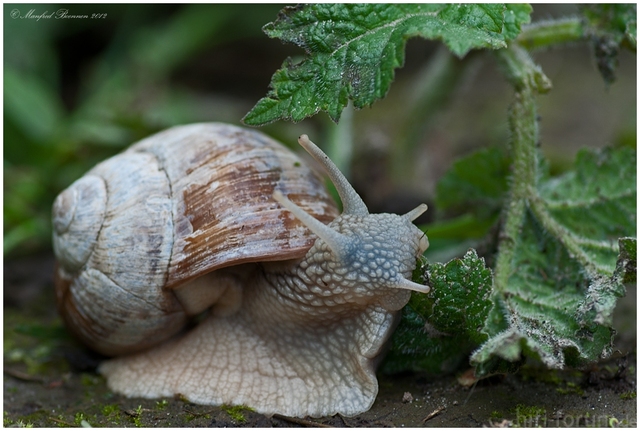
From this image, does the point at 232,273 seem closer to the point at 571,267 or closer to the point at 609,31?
the point at 571,267

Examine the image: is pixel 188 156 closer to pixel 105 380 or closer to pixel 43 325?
pixel 105 380

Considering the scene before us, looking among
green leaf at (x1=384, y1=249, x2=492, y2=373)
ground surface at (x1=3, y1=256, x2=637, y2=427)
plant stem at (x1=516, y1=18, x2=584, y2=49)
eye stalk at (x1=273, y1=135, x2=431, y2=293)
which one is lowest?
ground surface at (x1=3, y1=256, x2=637, y2=427)

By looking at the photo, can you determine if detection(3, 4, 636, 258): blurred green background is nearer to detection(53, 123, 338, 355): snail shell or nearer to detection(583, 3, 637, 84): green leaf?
detection(583, 3, 637, 84): green leaf

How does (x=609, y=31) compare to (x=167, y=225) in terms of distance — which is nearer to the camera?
(x=167, y=225)

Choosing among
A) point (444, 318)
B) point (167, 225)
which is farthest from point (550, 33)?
point (167, 225)

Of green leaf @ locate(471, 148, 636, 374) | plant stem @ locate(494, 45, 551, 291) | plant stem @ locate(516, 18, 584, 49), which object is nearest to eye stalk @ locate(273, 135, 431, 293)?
green leaf @ locate(471, 148, 636, 374)
